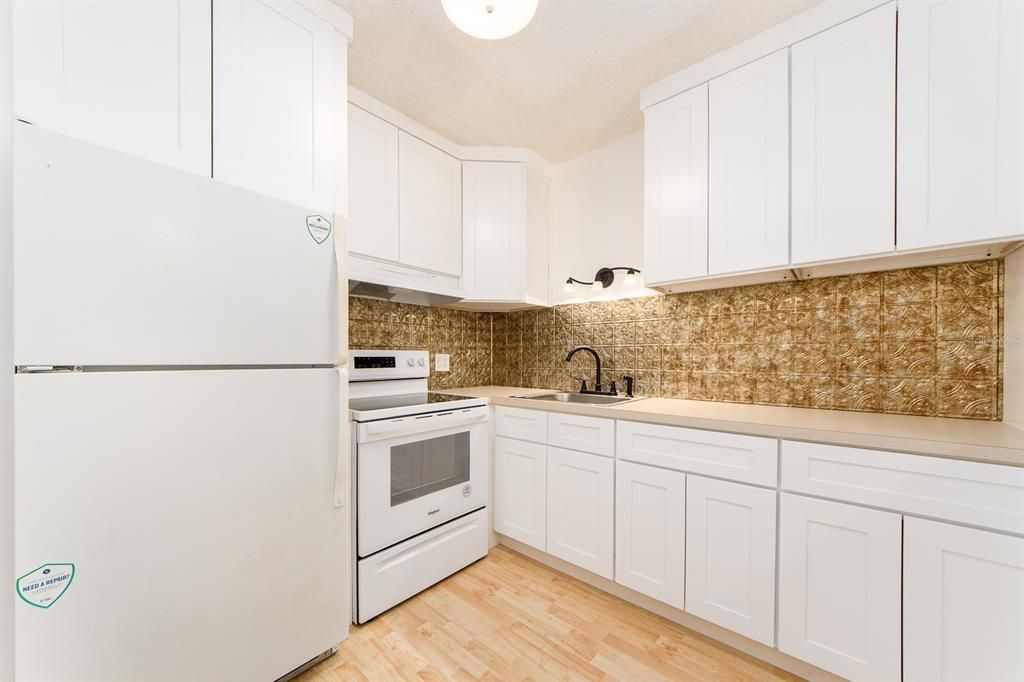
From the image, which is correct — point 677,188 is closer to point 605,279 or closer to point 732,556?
point 605,279

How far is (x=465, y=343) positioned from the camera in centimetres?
296

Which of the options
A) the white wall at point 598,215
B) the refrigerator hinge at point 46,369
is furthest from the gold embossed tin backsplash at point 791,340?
the refrigerator hinge at point 46,369

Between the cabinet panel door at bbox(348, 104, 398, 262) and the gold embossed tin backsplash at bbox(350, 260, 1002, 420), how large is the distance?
422 millimetres

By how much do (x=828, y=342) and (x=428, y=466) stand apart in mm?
1978

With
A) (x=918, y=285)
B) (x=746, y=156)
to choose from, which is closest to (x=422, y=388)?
(x=746, y=156)

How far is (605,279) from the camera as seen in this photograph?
8.26ft

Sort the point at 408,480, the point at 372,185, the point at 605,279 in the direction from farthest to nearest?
the point at 605,279 < the point at 372,185 < the point at 408,480

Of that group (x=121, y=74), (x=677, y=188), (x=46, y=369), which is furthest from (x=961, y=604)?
(x=121, y=74)

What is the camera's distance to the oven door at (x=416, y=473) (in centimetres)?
170

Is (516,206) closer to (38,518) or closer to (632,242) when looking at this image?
(632,242)

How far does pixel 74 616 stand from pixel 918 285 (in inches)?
115

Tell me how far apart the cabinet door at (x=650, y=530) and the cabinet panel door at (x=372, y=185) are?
165cm

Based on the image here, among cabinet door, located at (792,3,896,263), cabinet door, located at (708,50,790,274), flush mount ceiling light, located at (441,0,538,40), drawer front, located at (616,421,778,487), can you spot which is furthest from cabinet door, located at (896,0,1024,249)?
flush mount ceiling light, located at (441,0,538,40)

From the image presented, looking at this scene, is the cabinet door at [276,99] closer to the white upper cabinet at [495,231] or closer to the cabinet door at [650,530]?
the white upper cabinet at [495,231]
